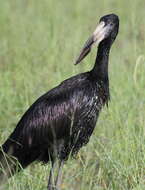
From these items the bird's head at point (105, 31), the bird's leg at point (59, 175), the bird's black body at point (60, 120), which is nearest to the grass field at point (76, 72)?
the bird's leg at point (59, 175)

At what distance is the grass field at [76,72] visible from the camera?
22.6 ft

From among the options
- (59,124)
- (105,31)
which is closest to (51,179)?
(59,124)

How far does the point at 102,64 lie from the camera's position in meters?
7.43

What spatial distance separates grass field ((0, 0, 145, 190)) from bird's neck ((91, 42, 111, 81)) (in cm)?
28

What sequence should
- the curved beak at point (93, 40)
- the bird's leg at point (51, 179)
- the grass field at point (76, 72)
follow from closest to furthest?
1. the grass field at point (76, 72)
2. the bird's leg at point (51, 179)
3. the curved beak at point (93, 40)

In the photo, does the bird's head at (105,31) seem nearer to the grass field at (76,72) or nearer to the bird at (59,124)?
the bird at (59,124)

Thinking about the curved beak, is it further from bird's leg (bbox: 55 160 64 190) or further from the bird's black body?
bird's leg (bbox: 55 160 64 190)

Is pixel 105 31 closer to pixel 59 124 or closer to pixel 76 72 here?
pixel 59 124

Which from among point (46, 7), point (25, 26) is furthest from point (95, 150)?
point (46, 7)

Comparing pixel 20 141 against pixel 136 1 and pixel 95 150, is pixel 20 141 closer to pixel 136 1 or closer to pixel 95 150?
pixel 95 150

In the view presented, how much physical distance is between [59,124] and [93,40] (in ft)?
2.68

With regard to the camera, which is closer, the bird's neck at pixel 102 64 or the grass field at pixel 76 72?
the grass field at pixel 76 72

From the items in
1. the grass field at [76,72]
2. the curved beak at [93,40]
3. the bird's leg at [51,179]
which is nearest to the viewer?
the grass field at [76,72]

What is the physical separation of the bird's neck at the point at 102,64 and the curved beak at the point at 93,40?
0.16m
